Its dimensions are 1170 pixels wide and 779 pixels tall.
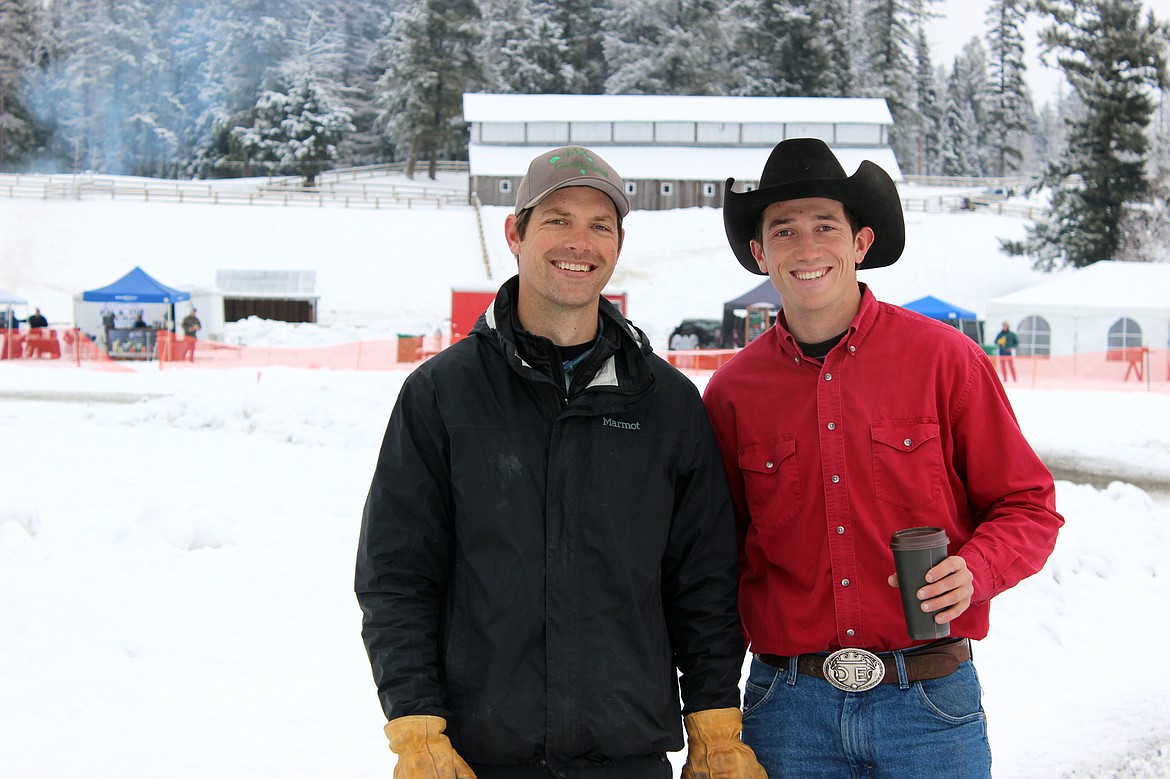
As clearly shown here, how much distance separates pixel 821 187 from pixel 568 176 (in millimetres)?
680

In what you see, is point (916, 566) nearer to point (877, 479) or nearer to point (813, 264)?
point (877, 479)

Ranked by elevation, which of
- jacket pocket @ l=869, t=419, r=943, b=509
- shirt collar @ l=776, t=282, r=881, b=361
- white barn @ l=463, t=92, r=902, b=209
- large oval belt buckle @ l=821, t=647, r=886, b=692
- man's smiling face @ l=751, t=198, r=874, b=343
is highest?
white barn @ l=463, t=92, r=902, b=209

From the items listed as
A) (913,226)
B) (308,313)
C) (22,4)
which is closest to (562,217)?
(308,313)

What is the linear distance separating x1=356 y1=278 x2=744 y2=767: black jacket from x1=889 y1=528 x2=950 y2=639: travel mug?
19.2 inches

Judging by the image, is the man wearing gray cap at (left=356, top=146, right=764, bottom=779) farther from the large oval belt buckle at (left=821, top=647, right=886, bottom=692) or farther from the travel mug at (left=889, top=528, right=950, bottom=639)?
the travel mug at (left=889, top=528, right=950, bottom=639)

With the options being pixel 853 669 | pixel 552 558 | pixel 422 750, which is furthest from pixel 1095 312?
pixel 422 750

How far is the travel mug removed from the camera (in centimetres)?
242

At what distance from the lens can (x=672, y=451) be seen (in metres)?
2.70

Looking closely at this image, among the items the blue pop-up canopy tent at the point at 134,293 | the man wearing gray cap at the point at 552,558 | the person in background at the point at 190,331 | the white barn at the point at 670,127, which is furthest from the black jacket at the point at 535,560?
the white barn at the point at 670,127

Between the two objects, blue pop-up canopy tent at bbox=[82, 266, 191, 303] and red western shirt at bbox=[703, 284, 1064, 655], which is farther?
blue pop-up canopy tent at bbox=[82, 266, 191, 303]

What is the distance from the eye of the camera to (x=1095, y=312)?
84.4ft

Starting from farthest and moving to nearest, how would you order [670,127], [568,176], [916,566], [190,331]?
[670,127] < [190,331] < [568,176] < [916,566]

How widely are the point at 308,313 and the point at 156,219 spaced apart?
44.2 feet

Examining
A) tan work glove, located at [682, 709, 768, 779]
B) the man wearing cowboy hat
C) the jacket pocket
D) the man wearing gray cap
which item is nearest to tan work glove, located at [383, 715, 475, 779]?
the man wearing gray cap
